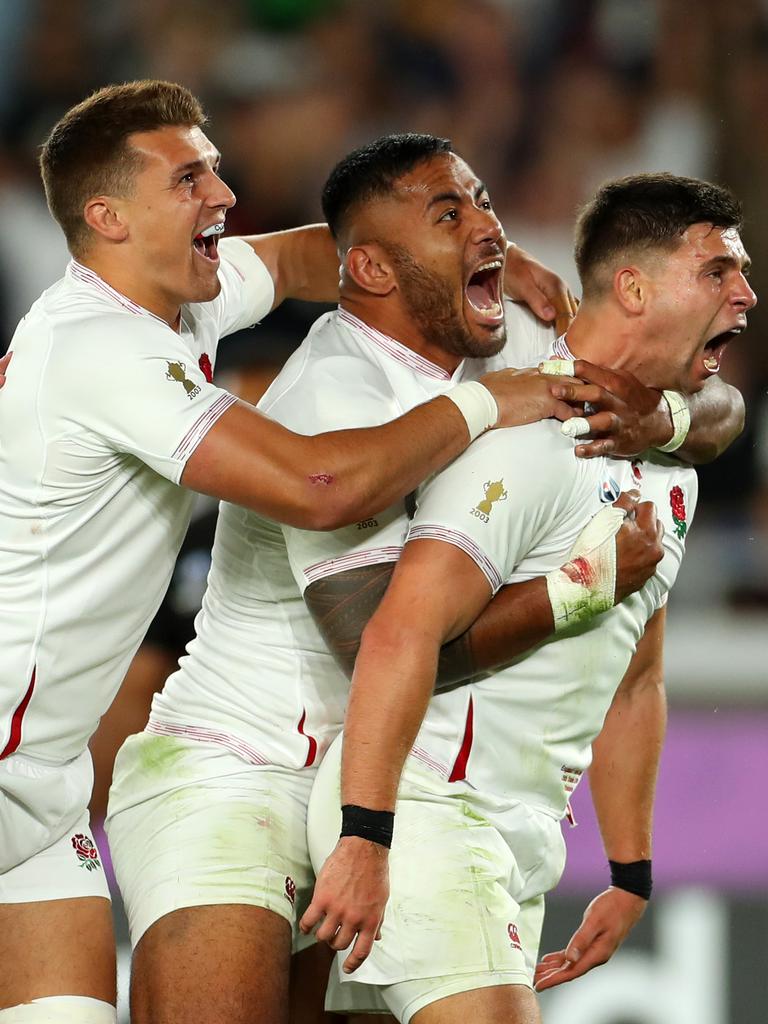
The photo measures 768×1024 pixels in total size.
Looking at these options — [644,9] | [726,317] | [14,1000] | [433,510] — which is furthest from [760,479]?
[14,1000]

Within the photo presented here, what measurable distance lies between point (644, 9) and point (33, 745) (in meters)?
5.41

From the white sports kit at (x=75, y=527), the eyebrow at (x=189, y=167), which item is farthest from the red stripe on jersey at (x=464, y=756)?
the eyebrow at (x=189, y=167)

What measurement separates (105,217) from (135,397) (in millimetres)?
478

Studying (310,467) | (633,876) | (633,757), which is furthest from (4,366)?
(633,876)

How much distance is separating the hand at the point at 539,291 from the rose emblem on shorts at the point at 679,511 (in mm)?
565

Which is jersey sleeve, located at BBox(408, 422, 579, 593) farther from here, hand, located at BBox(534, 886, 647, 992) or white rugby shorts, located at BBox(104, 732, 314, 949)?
hand, located at BBox(534, 886, 647, 992)

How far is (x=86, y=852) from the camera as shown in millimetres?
3184

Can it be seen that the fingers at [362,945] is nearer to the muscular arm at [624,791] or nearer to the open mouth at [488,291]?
the muscular arm at [624,791]

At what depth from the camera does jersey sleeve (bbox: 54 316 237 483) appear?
9.32 ft

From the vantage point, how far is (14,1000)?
301 centimetres

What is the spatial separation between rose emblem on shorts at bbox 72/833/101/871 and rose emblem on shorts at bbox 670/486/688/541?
1399 millimetres

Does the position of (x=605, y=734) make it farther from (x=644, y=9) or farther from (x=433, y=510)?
(x=644, y=9)

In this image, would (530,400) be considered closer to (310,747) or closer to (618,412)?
(618,412)

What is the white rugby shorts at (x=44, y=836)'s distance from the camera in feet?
9.96
